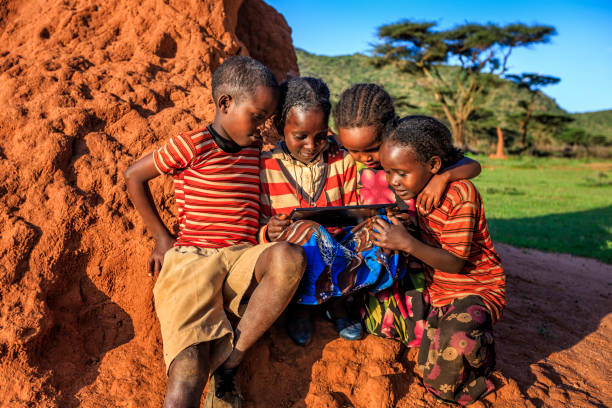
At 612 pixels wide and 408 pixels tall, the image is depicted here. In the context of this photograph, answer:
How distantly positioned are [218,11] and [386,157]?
1951mm

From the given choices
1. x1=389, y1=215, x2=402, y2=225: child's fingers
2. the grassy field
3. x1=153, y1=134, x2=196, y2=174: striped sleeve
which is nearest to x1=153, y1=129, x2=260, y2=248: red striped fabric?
x1=153, y1=134, x2=196, y2=174: striped sleeve

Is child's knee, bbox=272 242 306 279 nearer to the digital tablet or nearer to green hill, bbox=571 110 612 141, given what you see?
the digital tablet

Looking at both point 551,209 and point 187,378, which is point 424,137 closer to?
point 187,378

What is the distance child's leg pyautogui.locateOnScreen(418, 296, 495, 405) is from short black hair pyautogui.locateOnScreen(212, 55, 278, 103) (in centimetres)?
154

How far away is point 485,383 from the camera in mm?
2332

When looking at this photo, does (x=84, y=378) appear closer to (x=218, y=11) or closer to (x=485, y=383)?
(x=485, y=383)

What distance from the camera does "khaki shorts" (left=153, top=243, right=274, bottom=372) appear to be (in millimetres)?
1983

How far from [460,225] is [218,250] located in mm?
1216

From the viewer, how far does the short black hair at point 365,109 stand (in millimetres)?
2596

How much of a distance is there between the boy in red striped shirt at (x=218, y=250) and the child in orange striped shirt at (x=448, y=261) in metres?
0.65

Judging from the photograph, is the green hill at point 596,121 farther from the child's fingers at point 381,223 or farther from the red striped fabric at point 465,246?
the child's fingers at point 381,223

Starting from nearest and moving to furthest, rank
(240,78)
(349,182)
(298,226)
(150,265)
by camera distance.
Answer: (298,226)
(150,265)
(240,78)
(349,182)

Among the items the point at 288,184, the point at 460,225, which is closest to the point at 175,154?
the point at 288,184

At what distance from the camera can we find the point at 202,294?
2.08 m
